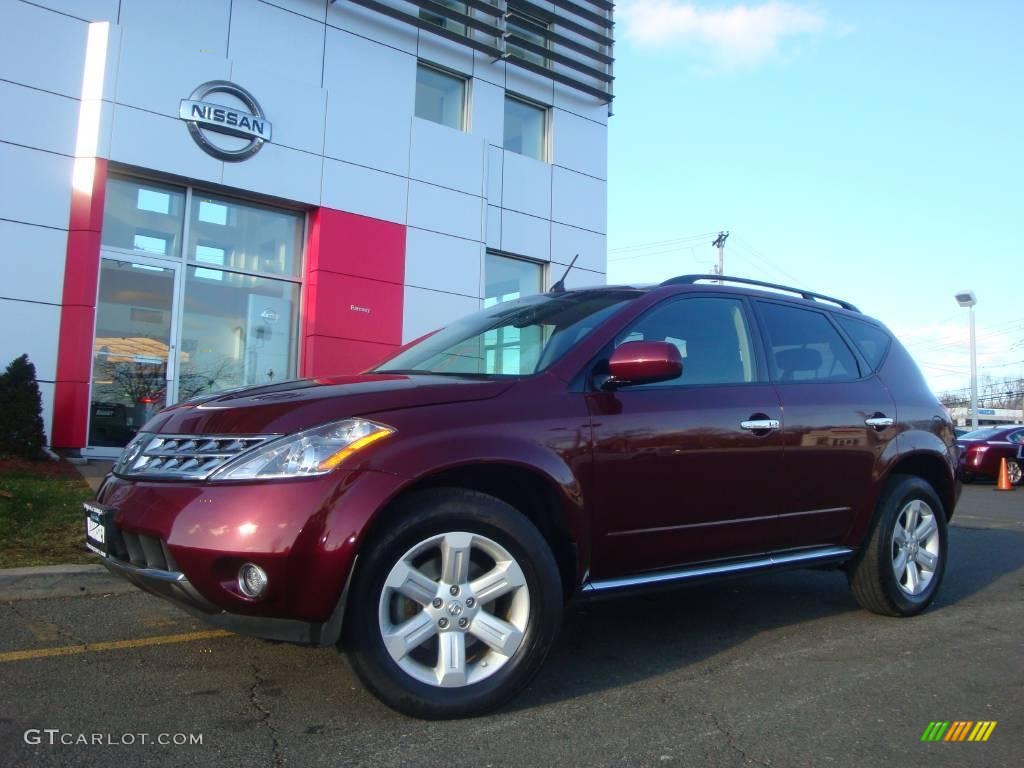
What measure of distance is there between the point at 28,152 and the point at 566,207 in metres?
8.89

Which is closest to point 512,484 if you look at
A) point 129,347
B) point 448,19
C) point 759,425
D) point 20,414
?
point 759,425

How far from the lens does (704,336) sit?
163 inches

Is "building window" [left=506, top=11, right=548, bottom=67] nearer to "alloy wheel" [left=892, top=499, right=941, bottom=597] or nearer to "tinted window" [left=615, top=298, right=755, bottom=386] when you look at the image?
"tinted window" [left=615, top=298, right=755, bottom=386]

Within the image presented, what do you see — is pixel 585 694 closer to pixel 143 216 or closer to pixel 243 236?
pixel 143 216

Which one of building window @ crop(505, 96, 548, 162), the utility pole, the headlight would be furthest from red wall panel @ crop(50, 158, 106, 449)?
the utility pole

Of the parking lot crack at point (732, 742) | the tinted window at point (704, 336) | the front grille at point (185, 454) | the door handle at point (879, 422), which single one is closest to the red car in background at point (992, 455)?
the door handle at point (879, 422)

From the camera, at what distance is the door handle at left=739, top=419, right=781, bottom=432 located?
3918mm

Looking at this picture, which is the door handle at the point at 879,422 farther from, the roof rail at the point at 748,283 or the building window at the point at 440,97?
the building window at the point at 440,97

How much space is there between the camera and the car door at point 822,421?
4.16 meters

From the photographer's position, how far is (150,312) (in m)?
11.2

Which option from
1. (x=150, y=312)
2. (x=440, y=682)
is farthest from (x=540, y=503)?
(x=150, y=312)

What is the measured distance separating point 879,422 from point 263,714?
346 centimetres

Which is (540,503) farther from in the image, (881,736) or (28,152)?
(28,152)

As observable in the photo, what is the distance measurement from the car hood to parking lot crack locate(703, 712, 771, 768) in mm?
1463
